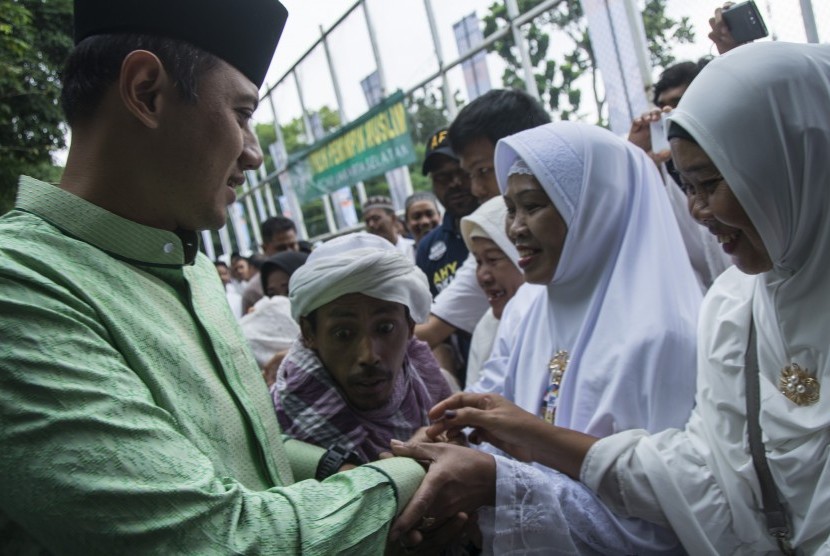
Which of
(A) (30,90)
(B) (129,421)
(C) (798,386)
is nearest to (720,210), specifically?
(C) (798,386)

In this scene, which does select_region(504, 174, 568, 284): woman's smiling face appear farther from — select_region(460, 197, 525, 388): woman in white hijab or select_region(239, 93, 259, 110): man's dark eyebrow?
select_region(239, 93, 259, 110): man's dark eyebrow

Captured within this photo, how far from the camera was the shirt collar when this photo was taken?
1262 mm

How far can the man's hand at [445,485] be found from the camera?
156 cm

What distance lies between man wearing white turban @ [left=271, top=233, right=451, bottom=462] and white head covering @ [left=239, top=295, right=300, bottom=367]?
1.71m

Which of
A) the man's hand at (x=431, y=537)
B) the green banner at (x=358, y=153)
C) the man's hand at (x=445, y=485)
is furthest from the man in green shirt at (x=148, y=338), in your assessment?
the green banner at (x=358, y=153)

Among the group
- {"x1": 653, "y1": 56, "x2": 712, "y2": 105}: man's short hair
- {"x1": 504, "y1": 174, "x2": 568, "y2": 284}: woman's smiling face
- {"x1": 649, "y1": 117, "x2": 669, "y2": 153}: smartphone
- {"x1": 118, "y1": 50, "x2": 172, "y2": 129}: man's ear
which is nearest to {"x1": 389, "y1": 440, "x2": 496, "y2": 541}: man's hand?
{"x1": 504, "y1": 174, "x2": 568, "y2": 284}: woman's smiling face

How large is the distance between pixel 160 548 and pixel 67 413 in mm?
245

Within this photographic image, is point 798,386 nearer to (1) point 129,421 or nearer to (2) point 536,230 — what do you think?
(2) point 536,230

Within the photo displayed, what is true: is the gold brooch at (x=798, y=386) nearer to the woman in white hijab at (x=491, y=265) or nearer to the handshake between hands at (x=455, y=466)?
the handshake between hands at (x=455, y=466)

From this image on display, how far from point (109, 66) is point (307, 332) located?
107cm

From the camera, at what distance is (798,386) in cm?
161

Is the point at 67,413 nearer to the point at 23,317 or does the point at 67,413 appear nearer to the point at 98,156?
the point at 23,317

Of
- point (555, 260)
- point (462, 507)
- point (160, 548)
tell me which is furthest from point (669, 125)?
point (160, 548)

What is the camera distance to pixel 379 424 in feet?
6.88
